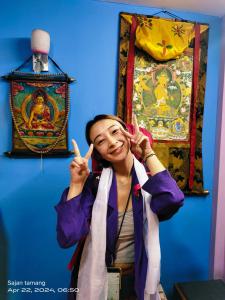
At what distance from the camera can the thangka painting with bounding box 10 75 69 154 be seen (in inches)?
50.9

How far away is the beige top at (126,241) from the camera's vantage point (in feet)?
3.14

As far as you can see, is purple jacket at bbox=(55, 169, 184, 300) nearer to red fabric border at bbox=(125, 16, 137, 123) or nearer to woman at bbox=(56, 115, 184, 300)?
woman at bbox=(56, 115, 184, 300)

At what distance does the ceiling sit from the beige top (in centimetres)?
122

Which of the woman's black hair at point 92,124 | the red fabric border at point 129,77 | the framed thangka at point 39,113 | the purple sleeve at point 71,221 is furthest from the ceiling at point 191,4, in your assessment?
the purple sleeve at point 71,221

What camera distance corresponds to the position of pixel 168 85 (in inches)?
56.2

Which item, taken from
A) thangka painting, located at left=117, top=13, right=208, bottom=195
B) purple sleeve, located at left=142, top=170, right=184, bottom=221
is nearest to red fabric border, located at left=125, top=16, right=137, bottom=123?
thangka painting, located at left=117, top=13, right=208, bottom=195

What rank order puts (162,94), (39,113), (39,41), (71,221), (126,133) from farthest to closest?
(162,94), (39,113), (39,41), (126,133), (71,221)

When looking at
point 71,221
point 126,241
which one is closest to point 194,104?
point 126,241

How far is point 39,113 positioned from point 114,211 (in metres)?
0.75

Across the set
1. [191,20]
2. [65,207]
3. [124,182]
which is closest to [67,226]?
[65,207]

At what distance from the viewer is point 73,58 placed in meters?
1.33

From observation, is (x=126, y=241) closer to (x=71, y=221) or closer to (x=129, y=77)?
(x=71, y=221)

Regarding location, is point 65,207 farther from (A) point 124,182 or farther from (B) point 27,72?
(B) point 27,72

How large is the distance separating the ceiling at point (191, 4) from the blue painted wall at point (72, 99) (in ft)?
0.11
